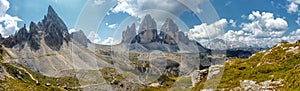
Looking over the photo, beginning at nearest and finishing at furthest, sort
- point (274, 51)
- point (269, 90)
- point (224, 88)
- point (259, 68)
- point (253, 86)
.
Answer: point (269, 90), point (253, 86), point (224, 88), point (259, 68), point (274, 51)

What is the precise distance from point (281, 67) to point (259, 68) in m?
4.06

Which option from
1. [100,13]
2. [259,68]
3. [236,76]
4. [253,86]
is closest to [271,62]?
[259,68]

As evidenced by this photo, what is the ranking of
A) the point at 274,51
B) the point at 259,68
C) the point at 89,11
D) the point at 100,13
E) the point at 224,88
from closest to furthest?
the point at 89,11, the point at 100,13, the point at 224,88, the point at 259,68, the point at 274,51

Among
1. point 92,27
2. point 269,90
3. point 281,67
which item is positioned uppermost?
point 92,27

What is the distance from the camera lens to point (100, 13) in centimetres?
3881

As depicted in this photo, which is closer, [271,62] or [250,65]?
[271,62]

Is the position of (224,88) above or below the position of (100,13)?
below

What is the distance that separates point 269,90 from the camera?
41438 mm

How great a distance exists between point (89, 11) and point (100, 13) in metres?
2.53

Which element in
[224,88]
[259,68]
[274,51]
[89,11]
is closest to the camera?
[89,11]

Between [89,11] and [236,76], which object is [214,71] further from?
[89,11]

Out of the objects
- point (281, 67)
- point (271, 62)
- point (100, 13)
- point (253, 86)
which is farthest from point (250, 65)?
point (100, 13)

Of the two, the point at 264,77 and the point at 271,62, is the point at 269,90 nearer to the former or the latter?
the point at 264,77

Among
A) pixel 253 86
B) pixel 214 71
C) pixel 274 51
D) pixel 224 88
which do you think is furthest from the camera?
pixel 274 51
